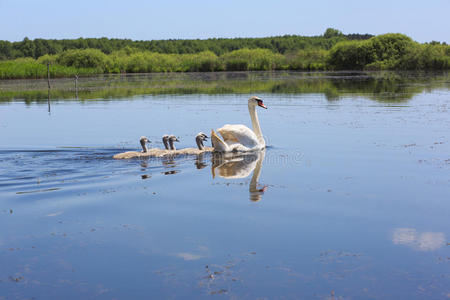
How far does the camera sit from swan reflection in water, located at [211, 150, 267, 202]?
1050cm

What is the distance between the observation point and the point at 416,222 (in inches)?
323

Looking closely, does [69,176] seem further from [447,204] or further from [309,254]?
[447,204]

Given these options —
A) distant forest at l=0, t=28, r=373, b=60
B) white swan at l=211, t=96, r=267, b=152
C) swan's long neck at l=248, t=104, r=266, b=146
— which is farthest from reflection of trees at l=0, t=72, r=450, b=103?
distant forest at l=0, t=28, r=373, b=60

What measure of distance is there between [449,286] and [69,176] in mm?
7740

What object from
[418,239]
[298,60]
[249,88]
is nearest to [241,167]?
[418,239]

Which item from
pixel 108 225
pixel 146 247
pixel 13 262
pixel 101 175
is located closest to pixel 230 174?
pixel 101 175

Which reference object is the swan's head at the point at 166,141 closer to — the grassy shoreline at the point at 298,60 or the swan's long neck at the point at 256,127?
the swan's long neck at the point at 256,127

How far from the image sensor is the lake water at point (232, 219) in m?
6.26

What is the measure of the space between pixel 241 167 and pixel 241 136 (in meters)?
→ 2.04

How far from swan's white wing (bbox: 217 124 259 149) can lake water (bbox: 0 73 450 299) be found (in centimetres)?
53

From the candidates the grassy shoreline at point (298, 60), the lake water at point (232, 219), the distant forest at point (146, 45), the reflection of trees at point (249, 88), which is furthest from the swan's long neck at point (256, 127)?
the distant forest at point (146, 45)

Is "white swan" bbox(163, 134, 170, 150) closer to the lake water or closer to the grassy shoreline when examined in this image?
the lake water

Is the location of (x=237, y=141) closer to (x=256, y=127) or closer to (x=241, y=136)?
(x=241, y=136)

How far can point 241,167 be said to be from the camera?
42.3 ft
